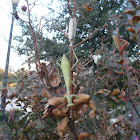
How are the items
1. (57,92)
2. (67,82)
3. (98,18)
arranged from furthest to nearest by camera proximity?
(98,18), (57,92), (67,82)

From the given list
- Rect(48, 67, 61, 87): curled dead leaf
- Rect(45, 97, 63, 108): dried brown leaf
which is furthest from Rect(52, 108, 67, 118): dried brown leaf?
Rect(48, 67, 61, 87): curled dead leaf

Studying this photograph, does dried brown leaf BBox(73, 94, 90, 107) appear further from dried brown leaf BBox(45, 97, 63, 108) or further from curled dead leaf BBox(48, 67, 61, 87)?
curled dead leaf BBox(48, 67, 61, 87)

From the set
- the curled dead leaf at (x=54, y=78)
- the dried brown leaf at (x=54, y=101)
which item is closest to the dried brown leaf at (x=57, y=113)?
the dried brown leaf at (x=54, y=101)

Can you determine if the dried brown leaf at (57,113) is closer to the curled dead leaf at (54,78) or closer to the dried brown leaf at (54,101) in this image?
the dried brown leaf at (54,101)

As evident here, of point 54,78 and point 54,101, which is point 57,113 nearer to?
point 54,101

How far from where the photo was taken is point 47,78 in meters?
0.69

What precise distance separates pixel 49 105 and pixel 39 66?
0.22 m

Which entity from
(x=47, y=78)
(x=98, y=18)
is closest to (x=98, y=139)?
(x=47, y=78)

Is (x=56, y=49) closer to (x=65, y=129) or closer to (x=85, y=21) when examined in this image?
(x=85, y=21)

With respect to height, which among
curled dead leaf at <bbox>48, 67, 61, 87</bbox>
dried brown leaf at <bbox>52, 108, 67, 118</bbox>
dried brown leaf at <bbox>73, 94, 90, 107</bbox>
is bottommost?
dried brown leaf at <bbox>52, 108, 67, 118</bbox>

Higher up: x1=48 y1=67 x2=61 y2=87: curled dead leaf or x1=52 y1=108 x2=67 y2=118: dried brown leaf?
x1=48 y1=67 x2=61 y2=87: curled dead leaf

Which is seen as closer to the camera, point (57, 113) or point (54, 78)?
point (57, 113)

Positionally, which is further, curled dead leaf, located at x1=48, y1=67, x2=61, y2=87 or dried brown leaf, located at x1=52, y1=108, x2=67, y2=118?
curled dead leaf, located at x1=48, y1=67, x2=61, y2=87

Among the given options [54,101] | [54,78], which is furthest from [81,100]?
[54,78]
